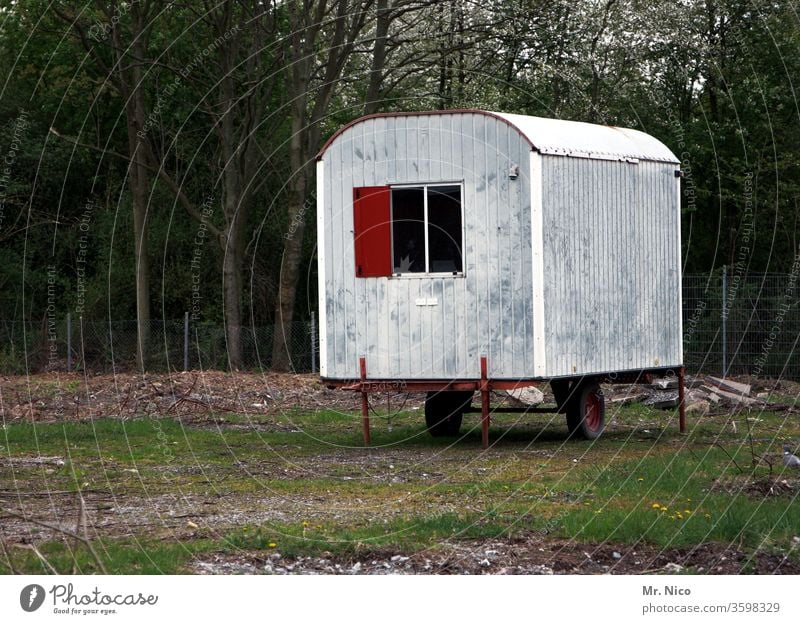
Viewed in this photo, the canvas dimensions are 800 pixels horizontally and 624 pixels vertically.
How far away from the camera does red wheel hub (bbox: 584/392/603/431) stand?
57.0 ft

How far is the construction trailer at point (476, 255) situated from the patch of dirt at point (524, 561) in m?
6.21

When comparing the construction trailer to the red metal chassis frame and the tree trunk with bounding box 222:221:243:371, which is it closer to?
the red metal chassis frame

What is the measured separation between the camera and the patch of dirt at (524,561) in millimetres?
8500

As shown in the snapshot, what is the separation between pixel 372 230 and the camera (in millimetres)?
15961

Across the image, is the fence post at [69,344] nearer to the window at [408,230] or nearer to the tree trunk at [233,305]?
the tree trunk at [233,305]

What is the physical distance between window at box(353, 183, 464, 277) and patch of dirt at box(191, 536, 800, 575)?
6.85m

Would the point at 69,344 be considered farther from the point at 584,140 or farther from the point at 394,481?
the point at 394,481

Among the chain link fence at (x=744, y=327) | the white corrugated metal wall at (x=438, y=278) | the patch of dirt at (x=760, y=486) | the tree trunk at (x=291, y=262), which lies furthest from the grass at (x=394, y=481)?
the tree trunk at (x=291, y=262)

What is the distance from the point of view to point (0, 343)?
3347 centimetres

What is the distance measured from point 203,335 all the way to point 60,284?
26.0 ft

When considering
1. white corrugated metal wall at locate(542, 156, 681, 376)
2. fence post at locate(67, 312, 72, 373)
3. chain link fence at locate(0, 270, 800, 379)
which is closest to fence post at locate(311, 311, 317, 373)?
chain link fence at locate(0, 270, 800, 379)

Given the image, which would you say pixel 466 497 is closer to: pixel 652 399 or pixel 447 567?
pixel 447 567

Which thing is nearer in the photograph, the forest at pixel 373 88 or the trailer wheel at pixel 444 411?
the trailer wheel at pixel 444 411

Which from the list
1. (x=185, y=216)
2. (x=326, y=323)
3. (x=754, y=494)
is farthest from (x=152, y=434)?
(x=185, y=216)
